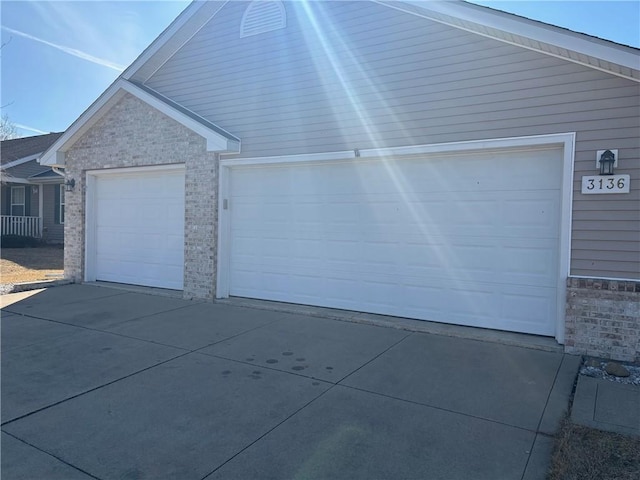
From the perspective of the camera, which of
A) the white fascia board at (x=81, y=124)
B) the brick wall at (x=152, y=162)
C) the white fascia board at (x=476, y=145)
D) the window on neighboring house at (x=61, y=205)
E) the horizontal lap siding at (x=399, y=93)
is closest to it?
the horizontal lap siding at (x=399, y=93)

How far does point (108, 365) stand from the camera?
5.28 meters

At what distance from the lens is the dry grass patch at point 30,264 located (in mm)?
11395

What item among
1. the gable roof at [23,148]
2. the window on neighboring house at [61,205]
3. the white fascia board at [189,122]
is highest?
the gable roof at [23,148]

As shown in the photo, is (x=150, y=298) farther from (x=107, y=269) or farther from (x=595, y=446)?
(x=595, y=446)

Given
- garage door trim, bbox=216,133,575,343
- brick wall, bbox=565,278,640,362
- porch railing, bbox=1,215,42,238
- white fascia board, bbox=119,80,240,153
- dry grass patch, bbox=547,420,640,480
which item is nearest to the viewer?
dry grass patch, bbox=547,420,640,480

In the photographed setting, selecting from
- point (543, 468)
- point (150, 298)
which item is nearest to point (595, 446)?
point (543, 468)

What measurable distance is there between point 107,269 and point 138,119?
3740mm

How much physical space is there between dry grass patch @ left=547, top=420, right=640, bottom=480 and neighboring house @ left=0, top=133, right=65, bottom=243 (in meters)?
20.4

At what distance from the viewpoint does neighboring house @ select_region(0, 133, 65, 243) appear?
64.1ft

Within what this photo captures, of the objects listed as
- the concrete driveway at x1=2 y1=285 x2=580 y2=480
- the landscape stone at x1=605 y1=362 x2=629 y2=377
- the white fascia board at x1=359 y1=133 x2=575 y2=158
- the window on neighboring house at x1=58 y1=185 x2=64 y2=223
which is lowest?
the concrete driveway at x1=2 y1=285 x2=580 y2=480

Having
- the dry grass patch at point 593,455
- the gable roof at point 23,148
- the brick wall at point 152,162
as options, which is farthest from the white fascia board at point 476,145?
the gable roof at point 23,148

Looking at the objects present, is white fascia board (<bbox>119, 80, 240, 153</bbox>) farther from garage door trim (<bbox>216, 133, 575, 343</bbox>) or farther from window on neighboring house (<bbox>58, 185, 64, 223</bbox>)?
window on neighboring house (<bbox>58, 185, 64, 223</bbox>)

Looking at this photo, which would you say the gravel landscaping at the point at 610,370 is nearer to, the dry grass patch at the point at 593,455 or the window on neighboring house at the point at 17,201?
the dry grass patch at the point at 593,455

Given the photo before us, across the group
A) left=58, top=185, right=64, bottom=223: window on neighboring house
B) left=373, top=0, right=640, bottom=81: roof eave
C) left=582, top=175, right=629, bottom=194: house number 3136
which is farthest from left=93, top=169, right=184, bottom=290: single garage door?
left=58, top=185, right=64, bottom=223: window on neighboring house
